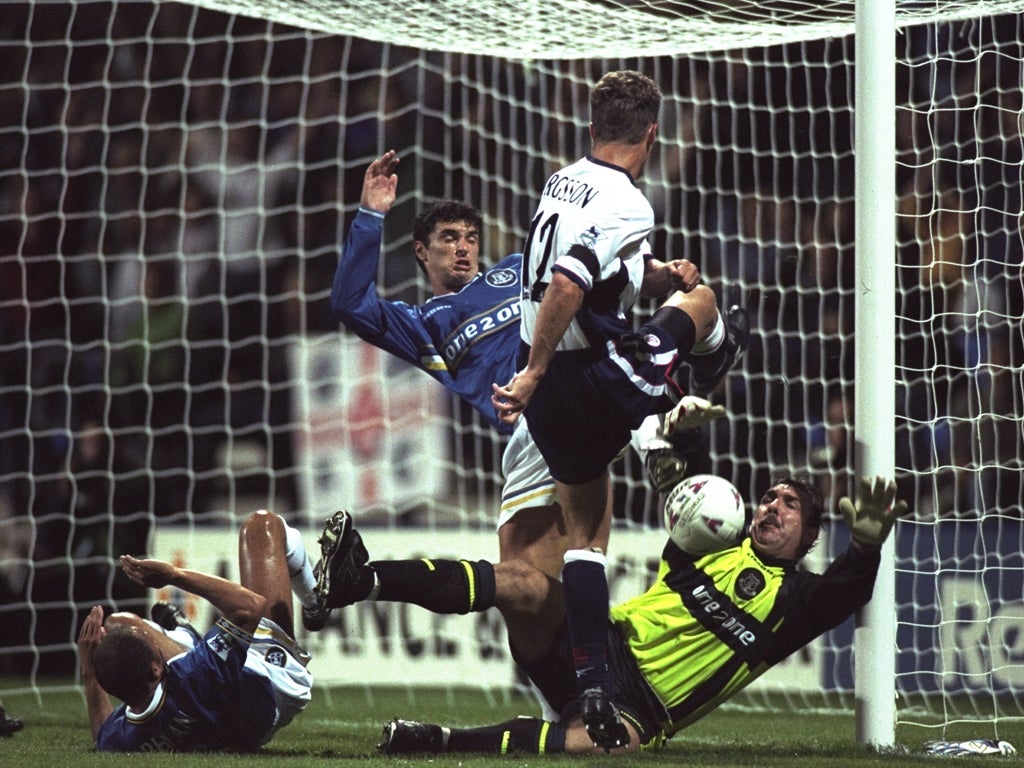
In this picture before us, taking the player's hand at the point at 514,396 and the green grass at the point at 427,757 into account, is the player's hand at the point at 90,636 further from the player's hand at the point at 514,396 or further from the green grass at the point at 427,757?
the player's hand at the point at 514,396

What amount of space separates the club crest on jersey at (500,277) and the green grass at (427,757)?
5.67ft

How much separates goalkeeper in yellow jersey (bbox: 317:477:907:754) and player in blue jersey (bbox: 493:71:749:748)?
40cm

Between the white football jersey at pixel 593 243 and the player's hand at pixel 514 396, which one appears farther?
the white football jersey at pixel 593 243

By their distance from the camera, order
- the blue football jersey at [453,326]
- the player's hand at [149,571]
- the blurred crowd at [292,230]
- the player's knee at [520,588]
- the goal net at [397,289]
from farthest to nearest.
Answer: the blurred crowd at [292,230], the goal net at [397,289], the blue football jersey at [453,326], the player's knee at [520,588], the player's hand at [149,571]

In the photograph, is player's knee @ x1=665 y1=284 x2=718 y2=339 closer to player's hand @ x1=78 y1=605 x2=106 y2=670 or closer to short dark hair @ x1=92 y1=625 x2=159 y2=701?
short dark hair @ x1=92 y1=625 x2=159 y2=701

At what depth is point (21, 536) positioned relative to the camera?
8734 mm

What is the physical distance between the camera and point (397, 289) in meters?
8.89

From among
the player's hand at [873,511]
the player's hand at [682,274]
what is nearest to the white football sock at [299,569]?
the player's hand at [682,274]

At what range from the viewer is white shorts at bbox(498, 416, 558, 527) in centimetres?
484

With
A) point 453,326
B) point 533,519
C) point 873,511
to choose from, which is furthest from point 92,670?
point 873,511

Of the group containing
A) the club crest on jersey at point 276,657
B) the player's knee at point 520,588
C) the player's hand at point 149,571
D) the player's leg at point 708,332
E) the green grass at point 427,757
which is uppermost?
the player's leg at point 708,332

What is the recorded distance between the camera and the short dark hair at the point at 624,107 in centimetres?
428

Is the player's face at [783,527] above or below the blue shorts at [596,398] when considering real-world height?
below

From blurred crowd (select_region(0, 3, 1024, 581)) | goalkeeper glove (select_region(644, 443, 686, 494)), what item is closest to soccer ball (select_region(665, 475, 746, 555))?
goalkeeper glove (select_region(644, 443, 686, 494))
